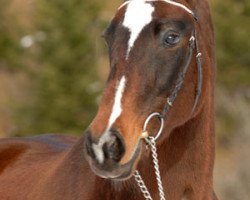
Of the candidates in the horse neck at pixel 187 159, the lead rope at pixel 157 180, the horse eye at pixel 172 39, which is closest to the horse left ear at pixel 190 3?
the horse eye at pixel 172 39

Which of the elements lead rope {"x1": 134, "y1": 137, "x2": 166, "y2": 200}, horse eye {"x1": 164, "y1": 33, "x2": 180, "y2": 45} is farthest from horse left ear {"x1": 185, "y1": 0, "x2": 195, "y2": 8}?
lead rope {"x1": 134, "y1": 137, "x2": 166, "y2": 200}

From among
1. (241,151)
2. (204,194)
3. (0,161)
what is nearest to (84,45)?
(241,151)

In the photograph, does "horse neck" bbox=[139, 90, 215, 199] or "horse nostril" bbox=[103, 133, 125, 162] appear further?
"horse neck" bbox=[139, 90, 215, 199]

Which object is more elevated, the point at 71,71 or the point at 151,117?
the point at 151,117

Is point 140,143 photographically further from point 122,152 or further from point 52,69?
point 52,69

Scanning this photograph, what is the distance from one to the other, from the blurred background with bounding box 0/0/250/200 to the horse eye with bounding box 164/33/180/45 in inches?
552

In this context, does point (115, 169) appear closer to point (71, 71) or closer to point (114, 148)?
point (114, 148)

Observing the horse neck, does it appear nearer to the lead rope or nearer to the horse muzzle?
the lead rope

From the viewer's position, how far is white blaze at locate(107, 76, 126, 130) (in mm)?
3863

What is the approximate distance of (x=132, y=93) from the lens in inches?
157

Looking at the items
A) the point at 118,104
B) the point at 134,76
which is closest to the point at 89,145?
the point at 118,104

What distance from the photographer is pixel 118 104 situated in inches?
154

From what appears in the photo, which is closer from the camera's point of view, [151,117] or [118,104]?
[118,104]

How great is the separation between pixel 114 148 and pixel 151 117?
39cm
